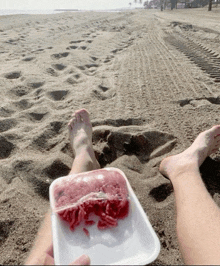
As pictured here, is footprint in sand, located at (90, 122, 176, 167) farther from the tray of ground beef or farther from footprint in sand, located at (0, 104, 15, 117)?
footprint in sand, located at (0, 104, 15, 117)

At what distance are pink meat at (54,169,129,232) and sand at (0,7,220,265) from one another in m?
0.31

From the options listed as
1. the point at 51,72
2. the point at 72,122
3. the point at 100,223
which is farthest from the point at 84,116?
the point at 51,72

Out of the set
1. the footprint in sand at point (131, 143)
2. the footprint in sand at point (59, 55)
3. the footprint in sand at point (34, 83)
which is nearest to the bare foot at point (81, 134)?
the footprint in sand at point (131, 143)

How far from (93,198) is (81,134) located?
0.85 m

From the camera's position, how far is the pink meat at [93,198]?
1.11m

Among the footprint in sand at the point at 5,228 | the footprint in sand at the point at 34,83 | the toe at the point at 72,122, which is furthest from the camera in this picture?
the footprint in sand at the point at 34,83

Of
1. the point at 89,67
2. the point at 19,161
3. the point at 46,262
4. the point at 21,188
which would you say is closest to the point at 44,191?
the point at 21,188

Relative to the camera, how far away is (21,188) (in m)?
1.55

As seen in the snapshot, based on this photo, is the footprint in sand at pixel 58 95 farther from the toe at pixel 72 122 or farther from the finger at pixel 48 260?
the finger at pixel 48 260

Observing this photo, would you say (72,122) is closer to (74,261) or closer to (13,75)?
(74,261)

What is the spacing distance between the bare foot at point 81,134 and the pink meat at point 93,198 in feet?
1.59

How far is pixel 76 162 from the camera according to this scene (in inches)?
67.2

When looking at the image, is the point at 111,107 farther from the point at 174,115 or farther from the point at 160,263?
the point at 160,263

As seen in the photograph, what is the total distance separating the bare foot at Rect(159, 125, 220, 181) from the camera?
159 cm
